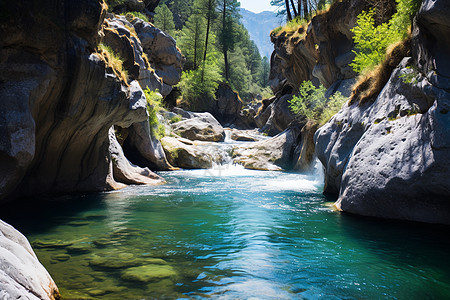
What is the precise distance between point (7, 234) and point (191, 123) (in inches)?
908

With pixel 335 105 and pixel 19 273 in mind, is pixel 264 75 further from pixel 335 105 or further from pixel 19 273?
pixel 19 273

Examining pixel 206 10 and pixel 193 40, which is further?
pixel 206 10

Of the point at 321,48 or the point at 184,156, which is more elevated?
the point at 321,48

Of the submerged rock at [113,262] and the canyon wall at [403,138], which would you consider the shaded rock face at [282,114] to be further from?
the submerged rock at [113,262]

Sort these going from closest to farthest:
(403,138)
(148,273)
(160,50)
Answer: (148,273) < (403,138) < (160,50)

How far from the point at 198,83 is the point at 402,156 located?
35.4m

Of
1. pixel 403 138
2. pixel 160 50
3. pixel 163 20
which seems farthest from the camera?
pixel 163 20

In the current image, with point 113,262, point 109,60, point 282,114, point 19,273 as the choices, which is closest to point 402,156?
point 113,262

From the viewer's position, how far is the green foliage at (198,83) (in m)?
40.1

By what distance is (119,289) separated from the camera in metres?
3.96

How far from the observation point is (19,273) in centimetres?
296

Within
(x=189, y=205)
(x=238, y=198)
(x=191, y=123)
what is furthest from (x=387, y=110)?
(x=191, y=123)

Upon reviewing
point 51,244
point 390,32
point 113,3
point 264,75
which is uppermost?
point 264,75

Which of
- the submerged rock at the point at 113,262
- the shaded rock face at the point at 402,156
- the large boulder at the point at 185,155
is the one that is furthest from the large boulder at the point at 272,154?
the submerged rock at the point at 113,262
